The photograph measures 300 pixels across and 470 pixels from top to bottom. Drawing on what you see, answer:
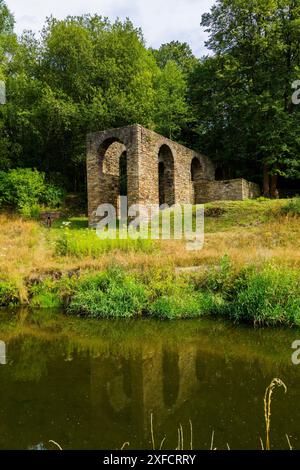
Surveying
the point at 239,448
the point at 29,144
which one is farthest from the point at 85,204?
the point at 239,448

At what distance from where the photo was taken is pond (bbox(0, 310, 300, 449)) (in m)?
3.72

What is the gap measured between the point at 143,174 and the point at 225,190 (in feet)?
18.8

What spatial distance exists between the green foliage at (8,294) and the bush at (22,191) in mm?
9403

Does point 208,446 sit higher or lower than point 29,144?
lower

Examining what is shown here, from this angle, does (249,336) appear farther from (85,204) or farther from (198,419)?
(85,204)

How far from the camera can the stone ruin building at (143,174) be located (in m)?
16.7

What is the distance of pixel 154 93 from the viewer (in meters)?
25.0

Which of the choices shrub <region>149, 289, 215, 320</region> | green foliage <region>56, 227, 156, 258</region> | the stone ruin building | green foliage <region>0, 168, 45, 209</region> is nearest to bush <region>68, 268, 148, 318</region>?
shrub <region>149, 289, 215, 320</region>

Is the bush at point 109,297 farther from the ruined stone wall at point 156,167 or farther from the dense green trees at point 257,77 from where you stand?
the dense green trees at point 257,77

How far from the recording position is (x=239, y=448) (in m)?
3.46

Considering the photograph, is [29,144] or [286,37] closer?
[286,37]

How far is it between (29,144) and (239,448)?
24.0m

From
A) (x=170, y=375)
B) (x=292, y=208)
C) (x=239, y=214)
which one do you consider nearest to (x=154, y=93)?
(x=239, y=214)

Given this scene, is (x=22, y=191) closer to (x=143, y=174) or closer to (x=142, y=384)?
(x=143, y=174)
